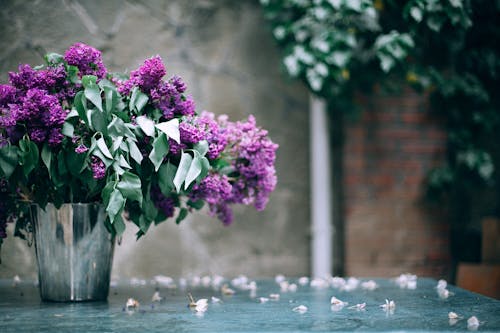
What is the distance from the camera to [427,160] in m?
2.82

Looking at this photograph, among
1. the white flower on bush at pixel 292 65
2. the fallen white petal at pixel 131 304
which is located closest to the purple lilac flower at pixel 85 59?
the fallen white petal at pixel 131 304

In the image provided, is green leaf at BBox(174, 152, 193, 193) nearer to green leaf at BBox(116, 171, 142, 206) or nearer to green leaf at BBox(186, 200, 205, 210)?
green leaf at BBox(116, 171, 142, 206)

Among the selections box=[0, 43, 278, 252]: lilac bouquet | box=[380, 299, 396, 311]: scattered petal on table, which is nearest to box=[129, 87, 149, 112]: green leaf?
box=[0, 43, 278, 252]: lilac bouquet

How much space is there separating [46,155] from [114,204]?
200mm

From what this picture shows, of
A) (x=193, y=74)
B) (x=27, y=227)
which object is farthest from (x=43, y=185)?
(x=193, y=74)

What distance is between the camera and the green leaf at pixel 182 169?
123 centimetres

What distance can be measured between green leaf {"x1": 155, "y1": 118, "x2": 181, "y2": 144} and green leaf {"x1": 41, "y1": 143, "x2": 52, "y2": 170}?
236mm

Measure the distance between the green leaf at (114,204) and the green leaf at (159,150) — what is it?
92 mm

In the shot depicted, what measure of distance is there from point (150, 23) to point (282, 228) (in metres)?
1.12

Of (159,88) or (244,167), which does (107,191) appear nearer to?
(159,88)

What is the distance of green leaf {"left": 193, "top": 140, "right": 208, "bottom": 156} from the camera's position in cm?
130

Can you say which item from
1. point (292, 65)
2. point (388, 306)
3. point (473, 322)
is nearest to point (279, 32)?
point (292, 65)

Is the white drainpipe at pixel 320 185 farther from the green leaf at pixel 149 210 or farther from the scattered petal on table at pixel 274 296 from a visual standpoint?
the green leaf at pixel 149 210

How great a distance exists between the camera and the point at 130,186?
3.96 feet
